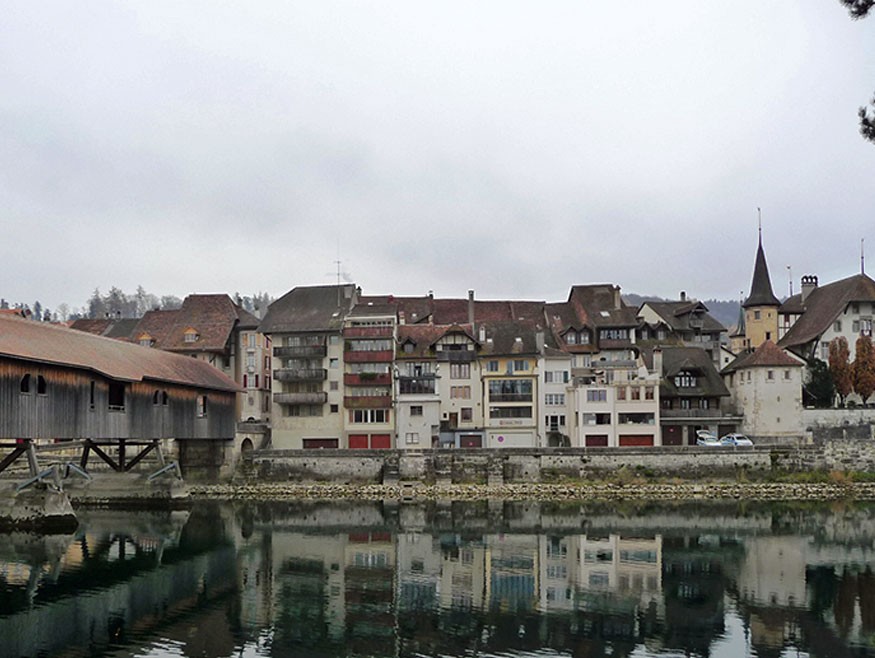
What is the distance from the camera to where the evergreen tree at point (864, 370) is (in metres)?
56.7

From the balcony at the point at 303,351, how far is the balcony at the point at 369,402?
3498 mm

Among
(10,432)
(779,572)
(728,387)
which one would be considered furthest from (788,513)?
(10,432)

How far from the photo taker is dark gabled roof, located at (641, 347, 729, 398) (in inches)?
2201

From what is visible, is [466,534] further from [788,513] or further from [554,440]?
[554,440]

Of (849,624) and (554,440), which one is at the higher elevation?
(554,440)

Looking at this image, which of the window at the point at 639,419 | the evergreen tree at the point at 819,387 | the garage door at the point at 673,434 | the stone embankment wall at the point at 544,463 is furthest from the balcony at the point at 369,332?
the evergreen tree at the point at 819,387

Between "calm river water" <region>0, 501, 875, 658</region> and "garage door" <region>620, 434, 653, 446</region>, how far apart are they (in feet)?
39.5

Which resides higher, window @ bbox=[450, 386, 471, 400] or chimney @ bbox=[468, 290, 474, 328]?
chimney @ bbox=[468, 290, 474, 328]

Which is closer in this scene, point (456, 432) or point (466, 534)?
point (466, 534)

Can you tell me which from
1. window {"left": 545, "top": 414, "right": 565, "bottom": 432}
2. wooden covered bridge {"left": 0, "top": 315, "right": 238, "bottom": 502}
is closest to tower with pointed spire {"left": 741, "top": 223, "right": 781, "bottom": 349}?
window {"left": 545, "top": 414, "right": 565, "bottom": 432}

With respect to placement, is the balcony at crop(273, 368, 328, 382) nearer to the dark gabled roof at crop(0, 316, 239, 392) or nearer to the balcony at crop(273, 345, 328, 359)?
the balcony at crop(273, 345, 328, 359)

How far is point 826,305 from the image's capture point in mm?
62594

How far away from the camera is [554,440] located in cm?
5469

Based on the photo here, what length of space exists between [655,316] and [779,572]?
38385mm
